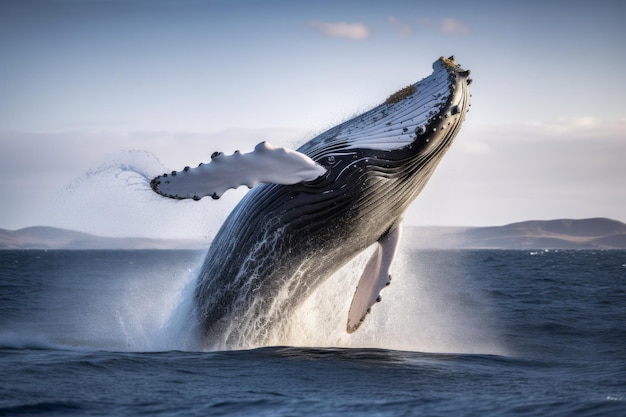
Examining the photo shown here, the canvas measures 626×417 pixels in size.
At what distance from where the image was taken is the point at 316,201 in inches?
352

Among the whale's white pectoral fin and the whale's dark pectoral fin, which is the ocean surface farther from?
the whale's white pectoral fin

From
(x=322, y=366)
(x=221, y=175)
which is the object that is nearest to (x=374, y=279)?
(x=322, y=366)

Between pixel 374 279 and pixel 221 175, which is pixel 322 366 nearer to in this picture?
pixel 374 279

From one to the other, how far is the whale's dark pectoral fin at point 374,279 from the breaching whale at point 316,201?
0.04ft

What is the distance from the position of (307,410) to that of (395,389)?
1203 millimetres

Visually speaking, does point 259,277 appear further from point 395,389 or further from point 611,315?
point 611,315

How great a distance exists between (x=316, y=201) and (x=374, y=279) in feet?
5.07

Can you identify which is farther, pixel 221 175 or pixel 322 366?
pixel 322 366

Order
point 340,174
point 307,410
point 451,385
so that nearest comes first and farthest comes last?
point 307,410, point 451,385, point 340,174

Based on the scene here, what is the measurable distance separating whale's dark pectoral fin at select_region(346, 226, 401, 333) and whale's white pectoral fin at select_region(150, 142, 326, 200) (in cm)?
211

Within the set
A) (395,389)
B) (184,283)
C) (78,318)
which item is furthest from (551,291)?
(395,389)

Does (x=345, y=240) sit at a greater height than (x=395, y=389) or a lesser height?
Result: greater

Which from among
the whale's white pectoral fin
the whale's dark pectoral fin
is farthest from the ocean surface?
the whale's white pectoral fin

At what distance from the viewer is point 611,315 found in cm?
1756
